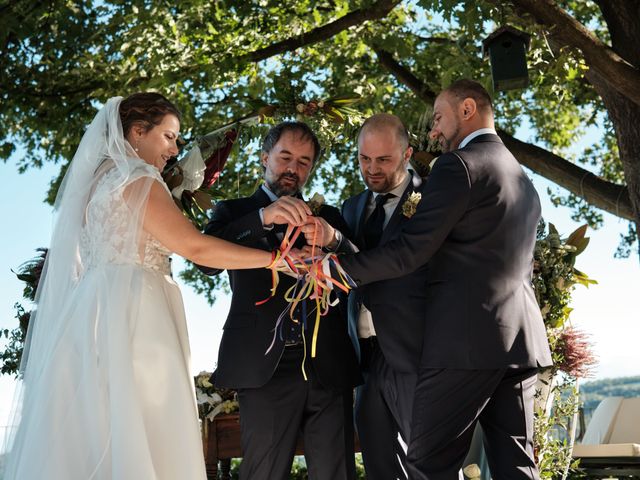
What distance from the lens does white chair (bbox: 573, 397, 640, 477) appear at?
6.80 m

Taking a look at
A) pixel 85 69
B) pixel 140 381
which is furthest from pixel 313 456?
pixel 85 69

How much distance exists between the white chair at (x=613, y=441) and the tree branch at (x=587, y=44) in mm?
3099

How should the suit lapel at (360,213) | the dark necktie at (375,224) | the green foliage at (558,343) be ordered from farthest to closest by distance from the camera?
1. the green foliage at (558,343)
2. the suit lapel at (360,213)
3. the dark necktie at (375,224)

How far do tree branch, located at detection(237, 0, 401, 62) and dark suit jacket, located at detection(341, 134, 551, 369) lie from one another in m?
4.76

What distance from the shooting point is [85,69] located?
9.21 m

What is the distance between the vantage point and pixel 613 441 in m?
8.02

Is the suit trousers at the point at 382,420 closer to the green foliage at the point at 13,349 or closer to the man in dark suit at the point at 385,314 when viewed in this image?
the man in dark suit at the point at 385,314

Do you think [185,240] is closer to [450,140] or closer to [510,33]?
[450,140]

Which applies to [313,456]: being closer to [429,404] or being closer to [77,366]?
[429,404]

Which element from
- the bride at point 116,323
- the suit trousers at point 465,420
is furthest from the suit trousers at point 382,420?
the bride at point 116,323

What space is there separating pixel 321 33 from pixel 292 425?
18.8ft

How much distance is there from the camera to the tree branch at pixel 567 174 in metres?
8.39

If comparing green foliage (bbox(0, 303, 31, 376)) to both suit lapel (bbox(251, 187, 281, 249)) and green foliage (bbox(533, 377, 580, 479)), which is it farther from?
green foliage (bbox(533, 377, 580, 479))

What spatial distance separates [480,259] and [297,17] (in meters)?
6.20
